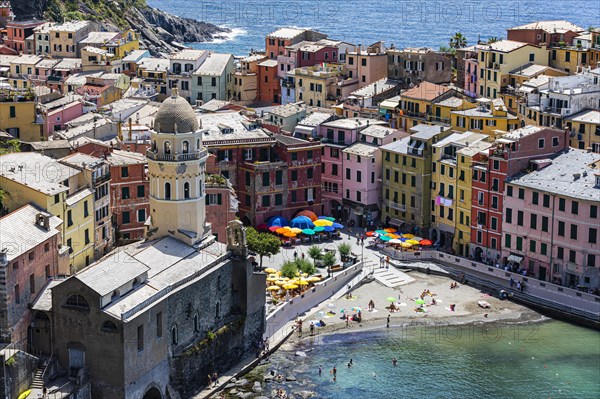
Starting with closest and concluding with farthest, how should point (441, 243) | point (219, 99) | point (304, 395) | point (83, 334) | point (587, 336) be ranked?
point (83, 334) < point (304, 395) < point (587, 336) < point (441, 243) < point (219, 99)

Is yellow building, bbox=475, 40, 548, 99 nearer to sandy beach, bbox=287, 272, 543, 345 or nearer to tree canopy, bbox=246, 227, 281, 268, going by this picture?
sandy beach, bbox=287, 272, 543, 345

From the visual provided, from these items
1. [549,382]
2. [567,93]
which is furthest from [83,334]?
[567,93]

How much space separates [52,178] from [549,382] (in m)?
37.8

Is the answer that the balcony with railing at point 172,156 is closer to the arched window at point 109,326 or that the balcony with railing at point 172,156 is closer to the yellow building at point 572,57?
the arched window at point 109,326

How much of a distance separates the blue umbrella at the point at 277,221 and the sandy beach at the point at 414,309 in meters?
12.4

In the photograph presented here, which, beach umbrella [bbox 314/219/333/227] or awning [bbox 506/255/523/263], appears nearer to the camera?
awning [bbox 506/255/523/263]

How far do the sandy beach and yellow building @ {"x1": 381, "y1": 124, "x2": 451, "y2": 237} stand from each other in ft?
34.9

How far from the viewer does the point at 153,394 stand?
88.6 metres

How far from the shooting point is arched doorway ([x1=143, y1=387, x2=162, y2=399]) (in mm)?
87750

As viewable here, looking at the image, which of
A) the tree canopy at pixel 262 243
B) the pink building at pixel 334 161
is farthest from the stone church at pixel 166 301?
the pink building at pixel 334 161

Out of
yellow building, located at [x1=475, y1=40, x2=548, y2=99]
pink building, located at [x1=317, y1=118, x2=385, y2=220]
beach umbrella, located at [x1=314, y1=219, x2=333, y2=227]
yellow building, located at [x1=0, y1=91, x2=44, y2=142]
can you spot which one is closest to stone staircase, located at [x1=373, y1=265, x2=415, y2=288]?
beach umbrella, located at [x1=314, y1=219, x2=333, y2=227]

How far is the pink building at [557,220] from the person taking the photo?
362 ft

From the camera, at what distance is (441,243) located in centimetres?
12412

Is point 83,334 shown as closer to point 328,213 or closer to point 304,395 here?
point 304,395
